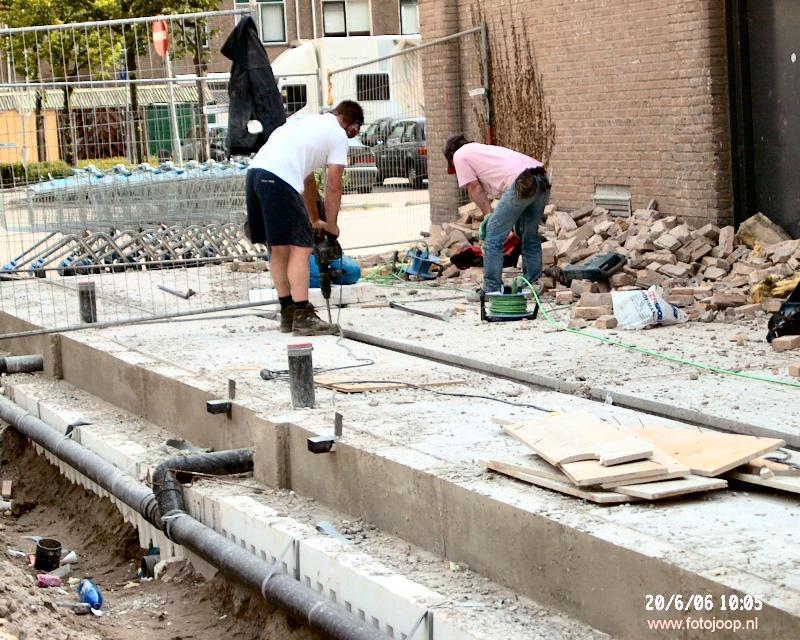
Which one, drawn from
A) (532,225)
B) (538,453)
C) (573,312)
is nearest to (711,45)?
(532,225)

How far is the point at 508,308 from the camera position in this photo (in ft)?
35.8

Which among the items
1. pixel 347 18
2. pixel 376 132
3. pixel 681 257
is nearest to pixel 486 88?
pixel 376 132

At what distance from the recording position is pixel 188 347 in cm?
1000

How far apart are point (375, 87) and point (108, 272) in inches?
196

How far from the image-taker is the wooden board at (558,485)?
5160mm

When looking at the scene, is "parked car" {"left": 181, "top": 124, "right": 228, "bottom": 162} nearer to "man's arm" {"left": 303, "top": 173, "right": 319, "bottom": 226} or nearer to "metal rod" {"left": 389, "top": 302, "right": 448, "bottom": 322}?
"man's arm" {"left": 303, "top": 173, "right": 319, "bottom": 226}

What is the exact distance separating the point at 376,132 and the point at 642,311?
736 cm

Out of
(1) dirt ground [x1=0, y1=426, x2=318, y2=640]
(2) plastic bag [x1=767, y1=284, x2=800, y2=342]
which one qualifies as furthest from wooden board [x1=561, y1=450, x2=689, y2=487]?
(2) plastic bag [x1=767, y1=284, x2=800, y2=342]

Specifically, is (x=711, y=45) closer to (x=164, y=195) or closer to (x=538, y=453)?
(x=164, y=195)

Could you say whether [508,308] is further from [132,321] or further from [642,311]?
[132,321]

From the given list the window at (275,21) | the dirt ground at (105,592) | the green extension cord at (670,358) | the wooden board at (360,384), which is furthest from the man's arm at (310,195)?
the window at (275,21)

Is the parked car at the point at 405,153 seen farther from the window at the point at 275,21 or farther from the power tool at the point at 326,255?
the window at the point at 275,21

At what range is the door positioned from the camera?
13.0 m

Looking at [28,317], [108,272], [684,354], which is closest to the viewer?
[684,354]
